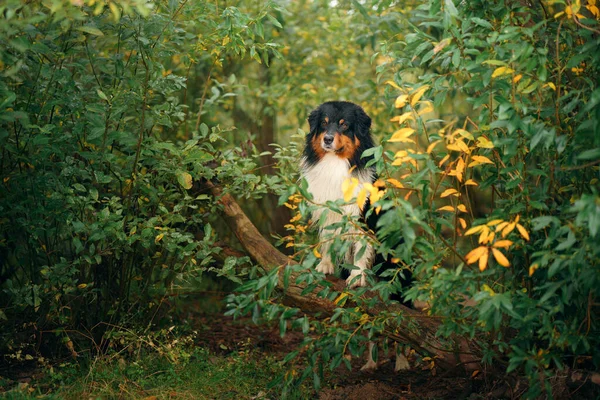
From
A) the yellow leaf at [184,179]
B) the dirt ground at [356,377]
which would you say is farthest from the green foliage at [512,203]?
the yellow leaf at [184,179]

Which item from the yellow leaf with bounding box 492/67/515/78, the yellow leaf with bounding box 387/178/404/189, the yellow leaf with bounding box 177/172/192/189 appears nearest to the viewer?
the yellow leaf with bounding box 492/67/515/78

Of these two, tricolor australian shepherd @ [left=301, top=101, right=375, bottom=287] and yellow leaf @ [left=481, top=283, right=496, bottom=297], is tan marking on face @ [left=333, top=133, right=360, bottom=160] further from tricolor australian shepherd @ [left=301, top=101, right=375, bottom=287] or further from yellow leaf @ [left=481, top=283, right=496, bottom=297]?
yellow leaf @ [left=481, top=283, right=496, bottom=297]

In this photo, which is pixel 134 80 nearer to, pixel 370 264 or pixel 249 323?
pixel 370 264

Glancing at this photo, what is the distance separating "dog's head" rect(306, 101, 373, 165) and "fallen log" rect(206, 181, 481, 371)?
83cm

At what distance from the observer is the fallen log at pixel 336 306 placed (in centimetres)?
424

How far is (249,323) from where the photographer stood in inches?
254

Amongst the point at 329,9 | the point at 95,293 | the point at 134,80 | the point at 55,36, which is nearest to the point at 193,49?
the point at 134,80

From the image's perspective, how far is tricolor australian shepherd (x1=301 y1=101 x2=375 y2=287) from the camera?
5.09 metres

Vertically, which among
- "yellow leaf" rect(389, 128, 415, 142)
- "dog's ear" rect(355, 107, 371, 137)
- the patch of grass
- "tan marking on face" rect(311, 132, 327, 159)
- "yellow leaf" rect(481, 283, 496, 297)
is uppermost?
"yellow leaf" rect(389, 128, 415, 142)

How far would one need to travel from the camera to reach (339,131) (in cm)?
513

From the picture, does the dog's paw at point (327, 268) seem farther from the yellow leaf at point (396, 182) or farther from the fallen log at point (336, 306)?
the yellow leaf at point (396, 182)

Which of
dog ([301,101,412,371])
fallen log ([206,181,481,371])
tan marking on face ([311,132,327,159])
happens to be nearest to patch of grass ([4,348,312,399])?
fallen log ([206,181,481,371])

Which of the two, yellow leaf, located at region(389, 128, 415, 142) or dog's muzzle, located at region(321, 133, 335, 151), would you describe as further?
dog's muzzle, located at region(321, 133, 335, 151)

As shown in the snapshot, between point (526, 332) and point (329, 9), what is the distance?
5.08 m
